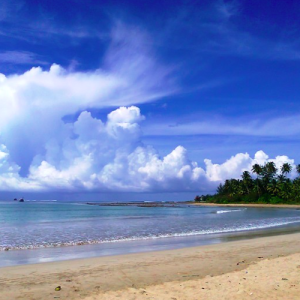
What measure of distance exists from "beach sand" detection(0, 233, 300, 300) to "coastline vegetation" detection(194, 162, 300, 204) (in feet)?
339

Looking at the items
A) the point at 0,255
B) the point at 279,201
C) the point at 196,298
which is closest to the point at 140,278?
the point at 196,298

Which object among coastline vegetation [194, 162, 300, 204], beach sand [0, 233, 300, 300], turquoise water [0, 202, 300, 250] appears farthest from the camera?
coastline vegetation [194, 162, 300, 204]

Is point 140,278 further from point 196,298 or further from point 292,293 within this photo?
point 292,293

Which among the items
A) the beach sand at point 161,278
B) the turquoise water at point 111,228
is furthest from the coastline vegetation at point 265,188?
the beach sand at point 161,278

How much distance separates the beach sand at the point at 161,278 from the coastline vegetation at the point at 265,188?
103355 millimetres

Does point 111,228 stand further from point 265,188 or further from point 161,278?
point 265,188

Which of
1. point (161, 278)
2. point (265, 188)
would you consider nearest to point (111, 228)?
point (161, 278)

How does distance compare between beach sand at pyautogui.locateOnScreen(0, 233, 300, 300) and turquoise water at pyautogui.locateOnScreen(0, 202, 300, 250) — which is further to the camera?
turquoise water at pyautogui.locateOnScreen(0, 202, 300, 250)

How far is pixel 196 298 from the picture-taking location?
778cm

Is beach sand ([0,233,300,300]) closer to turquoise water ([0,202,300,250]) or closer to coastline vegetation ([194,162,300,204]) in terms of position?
turquoise water ([0,202,300,250])

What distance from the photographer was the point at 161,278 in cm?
1007

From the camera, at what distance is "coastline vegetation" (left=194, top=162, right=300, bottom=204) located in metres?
111

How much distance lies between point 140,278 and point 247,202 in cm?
12027

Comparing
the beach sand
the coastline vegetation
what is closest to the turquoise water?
the beach sand
